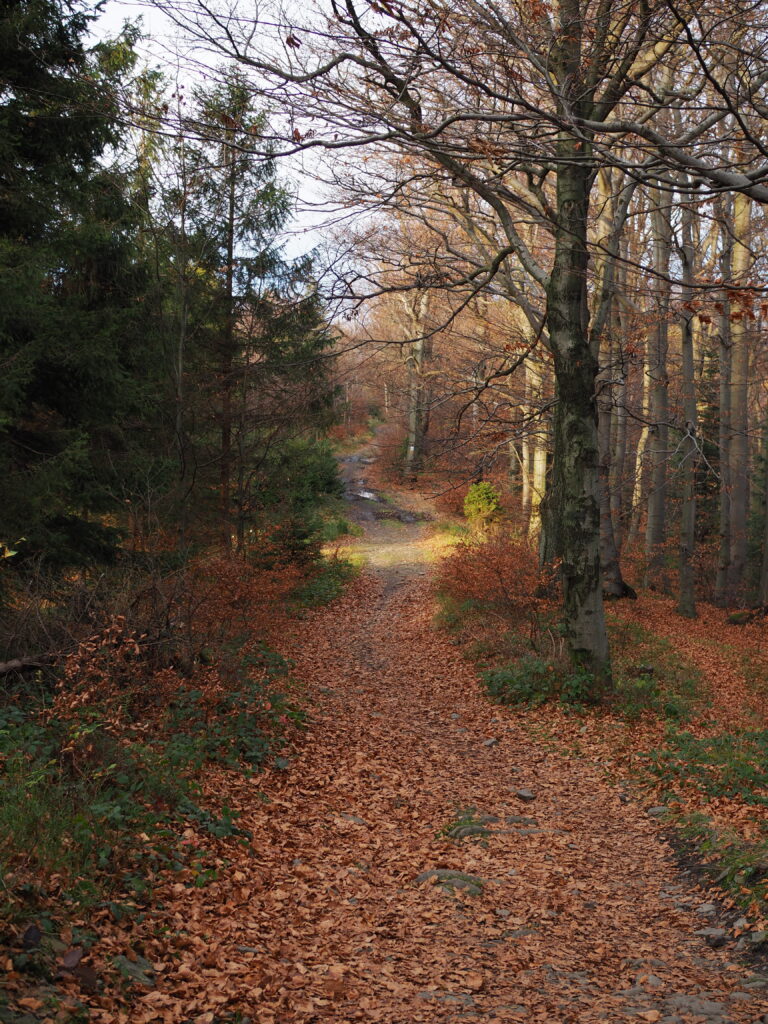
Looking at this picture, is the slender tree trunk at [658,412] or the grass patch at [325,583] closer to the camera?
the slender tree trunk at [658,412]

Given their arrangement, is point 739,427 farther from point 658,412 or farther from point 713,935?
point 713,935

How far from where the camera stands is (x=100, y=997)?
329 cm

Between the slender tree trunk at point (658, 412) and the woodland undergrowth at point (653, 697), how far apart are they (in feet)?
6.01

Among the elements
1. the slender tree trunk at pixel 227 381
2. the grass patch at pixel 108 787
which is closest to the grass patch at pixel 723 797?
the grass patch at pixel 108 787

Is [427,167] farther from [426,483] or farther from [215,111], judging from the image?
[426,483]

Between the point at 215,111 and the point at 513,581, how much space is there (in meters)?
9.17

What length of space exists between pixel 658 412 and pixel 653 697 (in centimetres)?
786

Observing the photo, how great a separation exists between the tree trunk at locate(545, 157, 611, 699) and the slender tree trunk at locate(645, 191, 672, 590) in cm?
288

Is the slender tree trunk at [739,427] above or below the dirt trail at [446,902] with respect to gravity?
above

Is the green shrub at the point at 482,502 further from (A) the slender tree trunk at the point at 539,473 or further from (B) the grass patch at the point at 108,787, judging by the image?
(B) the grass patch at the point at 108,787

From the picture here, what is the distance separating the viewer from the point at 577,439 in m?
9.51

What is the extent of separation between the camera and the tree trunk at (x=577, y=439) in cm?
934

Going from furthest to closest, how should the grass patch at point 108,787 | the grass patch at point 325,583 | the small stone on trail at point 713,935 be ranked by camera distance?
the grass patch at point 325,583 < the small stone on trail at point 713,935 < the grass patch at point 108,787

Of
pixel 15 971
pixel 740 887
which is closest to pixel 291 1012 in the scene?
pixel 15 971
